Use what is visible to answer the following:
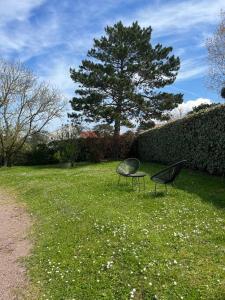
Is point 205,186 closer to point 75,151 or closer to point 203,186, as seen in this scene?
point 203,186

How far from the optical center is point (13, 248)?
25.1 feet

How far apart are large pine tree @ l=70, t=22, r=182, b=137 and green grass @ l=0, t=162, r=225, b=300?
2150 cm

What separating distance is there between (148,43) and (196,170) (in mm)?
19739

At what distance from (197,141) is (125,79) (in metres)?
16.8

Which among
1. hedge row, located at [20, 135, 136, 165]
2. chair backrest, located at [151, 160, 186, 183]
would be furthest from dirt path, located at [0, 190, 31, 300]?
hedge row, located at [20, 135, 136, 165]

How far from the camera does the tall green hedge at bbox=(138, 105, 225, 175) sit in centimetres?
1409

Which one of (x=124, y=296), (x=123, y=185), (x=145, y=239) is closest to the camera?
(x=124, y=296)

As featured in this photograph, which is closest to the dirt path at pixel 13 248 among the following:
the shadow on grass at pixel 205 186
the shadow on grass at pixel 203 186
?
the shadow on grass at pixel 203 186

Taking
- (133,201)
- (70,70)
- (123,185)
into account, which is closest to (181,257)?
(133,201)

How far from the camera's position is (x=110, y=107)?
32312mm

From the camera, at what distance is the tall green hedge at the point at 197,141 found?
14.1m

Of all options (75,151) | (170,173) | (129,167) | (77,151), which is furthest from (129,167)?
(77,151)

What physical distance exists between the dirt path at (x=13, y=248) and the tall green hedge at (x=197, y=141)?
24.6 feet

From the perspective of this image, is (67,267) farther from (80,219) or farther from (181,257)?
(80,219)
